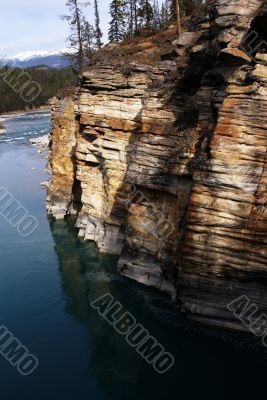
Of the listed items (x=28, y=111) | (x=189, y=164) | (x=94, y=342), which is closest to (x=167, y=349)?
(x=94, y=342)

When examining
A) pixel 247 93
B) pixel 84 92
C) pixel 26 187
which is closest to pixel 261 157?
pixel 247 93

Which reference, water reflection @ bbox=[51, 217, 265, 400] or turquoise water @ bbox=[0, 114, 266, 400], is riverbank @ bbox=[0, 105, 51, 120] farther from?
water reflection @ bbox=[51, 217, 265, 400]

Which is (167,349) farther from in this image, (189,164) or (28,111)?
(28,111)

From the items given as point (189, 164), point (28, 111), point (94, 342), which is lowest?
point (94, 342)

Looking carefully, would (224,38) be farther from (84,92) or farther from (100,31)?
(100,31)

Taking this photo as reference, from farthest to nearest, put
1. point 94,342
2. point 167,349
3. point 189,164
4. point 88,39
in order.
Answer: point 88,39
point 189,164
point 94,342
point 167,349

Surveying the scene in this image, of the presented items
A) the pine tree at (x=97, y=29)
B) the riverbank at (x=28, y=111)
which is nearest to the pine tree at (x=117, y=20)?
the pine tree at (x=97, y=29)
